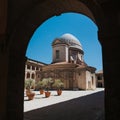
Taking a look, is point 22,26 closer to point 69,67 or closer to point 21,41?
point 21,41

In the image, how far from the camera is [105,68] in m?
2.75

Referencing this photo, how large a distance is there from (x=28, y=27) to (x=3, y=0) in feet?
3.21

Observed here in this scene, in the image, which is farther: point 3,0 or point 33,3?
point 3,0

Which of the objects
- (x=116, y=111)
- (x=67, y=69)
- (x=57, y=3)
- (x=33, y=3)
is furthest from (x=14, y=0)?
(x=67, y=69)

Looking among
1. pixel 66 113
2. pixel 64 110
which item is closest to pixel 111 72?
pixel 66 113

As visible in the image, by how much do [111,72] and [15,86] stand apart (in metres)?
2.55

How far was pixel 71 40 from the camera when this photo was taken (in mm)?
47281

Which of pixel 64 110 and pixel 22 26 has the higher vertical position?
pixel 22 26

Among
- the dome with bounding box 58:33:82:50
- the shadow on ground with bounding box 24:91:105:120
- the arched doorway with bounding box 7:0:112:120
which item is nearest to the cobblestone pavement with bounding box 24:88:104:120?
the shadow on ground with bounding box 24:91:105:120

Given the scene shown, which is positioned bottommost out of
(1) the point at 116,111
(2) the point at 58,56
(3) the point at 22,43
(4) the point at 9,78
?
(1) the point at 116,111

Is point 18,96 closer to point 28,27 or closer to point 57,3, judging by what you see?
point 28,27

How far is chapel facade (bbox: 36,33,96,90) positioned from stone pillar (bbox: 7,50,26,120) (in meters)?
31.9

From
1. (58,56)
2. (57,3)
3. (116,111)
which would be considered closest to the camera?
(116,111)

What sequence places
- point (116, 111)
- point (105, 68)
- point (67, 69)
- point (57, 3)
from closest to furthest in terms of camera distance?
point (116, 111) < point (105, 68) < point (57, 3) < point (67, 69)
